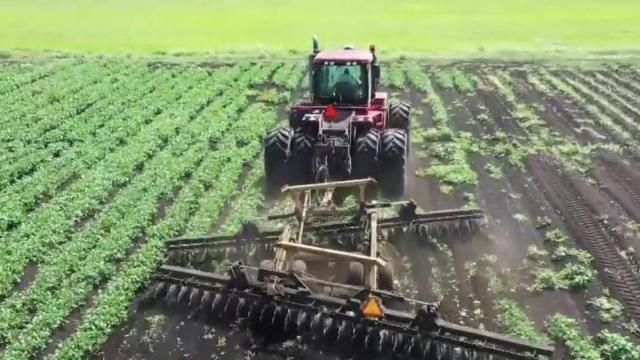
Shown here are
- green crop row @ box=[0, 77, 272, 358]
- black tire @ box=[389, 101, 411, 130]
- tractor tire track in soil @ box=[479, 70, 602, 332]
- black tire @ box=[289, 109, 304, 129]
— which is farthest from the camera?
black tire @ box=[389, 101, 411, 130]

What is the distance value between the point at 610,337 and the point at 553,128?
474 inches

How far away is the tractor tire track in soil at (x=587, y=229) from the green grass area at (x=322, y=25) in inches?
758

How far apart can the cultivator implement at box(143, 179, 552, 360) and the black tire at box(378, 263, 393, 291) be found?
0.02 meters

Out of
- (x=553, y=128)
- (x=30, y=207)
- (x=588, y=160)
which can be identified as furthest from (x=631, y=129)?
(x=30, y=207)

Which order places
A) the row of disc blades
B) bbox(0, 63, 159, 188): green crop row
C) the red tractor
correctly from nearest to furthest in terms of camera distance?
the row of disc blades, the red tractor, bbox(0, 63, 159, 188): green crop row

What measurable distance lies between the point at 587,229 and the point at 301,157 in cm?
601

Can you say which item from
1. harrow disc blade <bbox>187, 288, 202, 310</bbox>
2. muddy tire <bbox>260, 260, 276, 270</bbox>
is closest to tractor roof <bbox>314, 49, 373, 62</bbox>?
muddy tire <bbox>260, 260, 276, 270</bbox>

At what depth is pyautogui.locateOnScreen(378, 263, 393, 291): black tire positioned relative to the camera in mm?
11023

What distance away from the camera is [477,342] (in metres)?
9.14

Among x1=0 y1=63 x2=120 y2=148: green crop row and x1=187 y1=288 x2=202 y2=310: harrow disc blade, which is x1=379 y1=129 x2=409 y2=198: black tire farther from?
x1=0 y1=63 x2=120 y2=148: green crop row

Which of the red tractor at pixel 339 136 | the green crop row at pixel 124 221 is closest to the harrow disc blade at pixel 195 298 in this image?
the green crop row at pixel 124 221

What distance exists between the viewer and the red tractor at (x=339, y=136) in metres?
14.1

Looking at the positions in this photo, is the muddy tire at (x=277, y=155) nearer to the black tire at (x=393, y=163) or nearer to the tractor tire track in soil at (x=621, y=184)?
the black tire at (x=393, y=163)

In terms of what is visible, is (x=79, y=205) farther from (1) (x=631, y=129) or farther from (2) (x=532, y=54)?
(2) (x=532, y=54)
